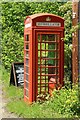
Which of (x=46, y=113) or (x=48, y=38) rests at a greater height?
(x=48, y=38)

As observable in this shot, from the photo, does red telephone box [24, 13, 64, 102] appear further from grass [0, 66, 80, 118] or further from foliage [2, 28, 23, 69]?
foliage [2, 28, 23, 69]

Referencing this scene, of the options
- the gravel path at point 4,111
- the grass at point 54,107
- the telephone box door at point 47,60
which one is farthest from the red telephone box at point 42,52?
the gravel path at point 4,111

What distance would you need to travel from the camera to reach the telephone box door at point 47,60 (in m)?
8.16

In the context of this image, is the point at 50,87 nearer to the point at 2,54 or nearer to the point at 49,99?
the point at 49,99

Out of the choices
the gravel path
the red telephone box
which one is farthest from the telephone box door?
the gravel path

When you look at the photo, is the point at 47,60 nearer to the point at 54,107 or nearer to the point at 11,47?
the point at 54,107

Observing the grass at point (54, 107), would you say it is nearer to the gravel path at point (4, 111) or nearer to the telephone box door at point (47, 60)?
Answer: the gravel path at point (4, 111)

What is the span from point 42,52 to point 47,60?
8.9 inches

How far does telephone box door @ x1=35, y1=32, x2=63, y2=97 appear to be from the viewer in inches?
321

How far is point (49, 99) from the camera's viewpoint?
8.08 meters

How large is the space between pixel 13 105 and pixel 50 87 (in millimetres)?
957

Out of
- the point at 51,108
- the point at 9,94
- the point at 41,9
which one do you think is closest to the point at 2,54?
the point at 41,9

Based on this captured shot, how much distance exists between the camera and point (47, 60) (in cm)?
831

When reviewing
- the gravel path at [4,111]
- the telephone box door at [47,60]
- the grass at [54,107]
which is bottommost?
the gravel path at [4,111]
